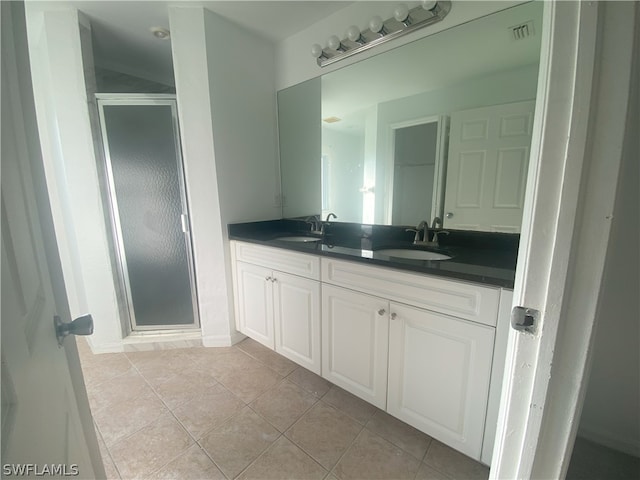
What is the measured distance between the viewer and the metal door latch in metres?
0.51

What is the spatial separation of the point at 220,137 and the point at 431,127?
1382 millimetres

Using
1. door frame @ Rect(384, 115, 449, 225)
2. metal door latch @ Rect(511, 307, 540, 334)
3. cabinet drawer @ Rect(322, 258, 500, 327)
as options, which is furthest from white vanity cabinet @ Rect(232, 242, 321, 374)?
metal door latch @ Rect(511, 307, 540, 334)

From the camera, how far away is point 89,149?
1.69 m

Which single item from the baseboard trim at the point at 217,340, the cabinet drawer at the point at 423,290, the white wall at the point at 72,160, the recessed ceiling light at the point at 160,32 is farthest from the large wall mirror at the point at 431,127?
the white wall at the point at 72,160

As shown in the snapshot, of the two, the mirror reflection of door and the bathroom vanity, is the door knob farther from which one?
the mirror reflection of door

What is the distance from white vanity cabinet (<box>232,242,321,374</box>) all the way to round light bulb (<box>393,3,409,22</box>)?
1.36 metres

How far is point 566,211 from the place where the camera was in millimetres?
450

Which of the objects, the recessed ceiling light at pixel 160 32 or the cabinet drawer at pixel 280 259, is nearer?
the cabinet drawer at pixel 280 259

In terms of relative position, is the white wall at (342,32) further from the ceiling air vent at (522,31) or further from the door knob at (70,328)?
the door knob at (70,328)

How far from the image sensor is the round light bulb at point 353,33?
1532mm

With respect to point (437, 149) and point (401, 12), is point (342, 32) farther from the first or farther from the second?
point (437, 149)

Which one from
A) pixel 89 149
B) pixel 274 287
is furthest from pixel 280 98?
pixel 274 287

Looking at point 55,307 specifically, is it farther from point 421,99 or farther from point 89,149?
point 421,99

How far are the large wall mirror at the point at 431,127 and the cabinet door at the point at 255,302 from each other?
28.6 inches
